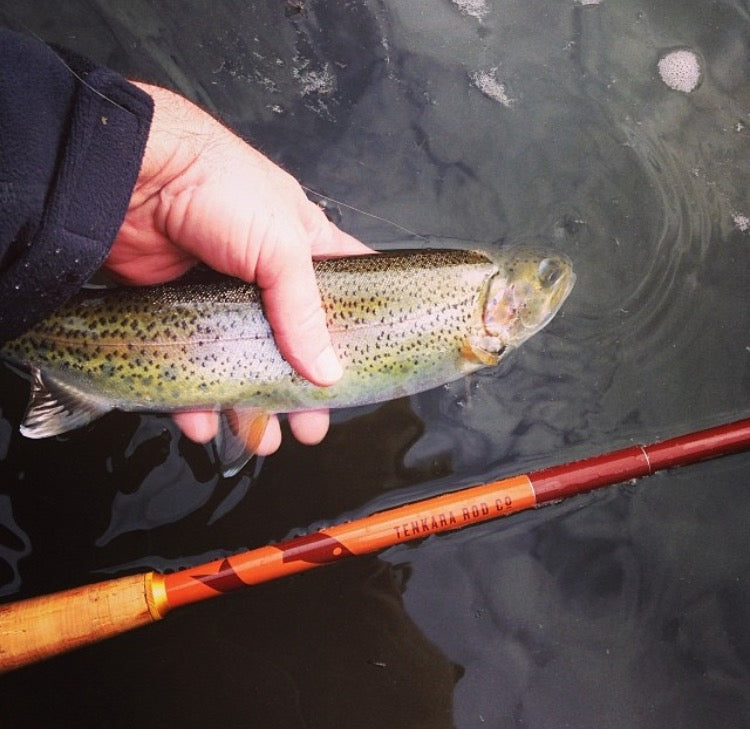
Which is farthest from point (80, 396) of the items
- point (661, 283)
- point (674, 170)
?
point (674, 170)

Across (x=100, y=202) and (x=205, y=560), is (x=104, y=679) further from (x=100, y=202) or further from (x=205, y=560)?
(x=100, y=202)

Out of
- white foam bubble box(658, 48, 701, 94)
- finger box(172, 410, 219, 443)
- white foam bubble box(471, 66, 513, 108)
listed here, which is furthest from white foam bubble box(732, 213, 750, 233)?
finger box(172, 410, 219, 443)

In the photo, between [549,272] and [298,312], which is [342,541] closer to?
[298,312]

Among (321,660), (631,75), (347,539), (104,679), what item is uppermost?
(631,75)

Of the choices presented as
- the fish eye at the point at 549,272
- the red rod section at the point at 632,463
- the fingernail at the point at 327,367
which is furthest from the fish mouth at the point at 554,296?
the fingernail at the point at 327,367

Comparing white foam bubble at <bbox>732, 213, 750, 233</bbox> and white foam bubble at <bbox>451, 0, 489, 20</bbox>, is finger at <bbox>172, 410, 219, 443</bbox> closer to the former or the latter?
white foam bubble at <bbox>451, 0, 489, 20</bbox>
